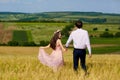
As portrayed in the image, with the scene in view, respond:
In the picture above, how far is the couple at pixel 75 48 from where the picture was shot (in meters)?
10.9

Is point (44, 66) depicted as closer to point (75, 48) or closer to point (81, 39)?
point (75, 48)

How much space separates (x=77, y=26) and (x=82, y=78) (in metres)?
3.34

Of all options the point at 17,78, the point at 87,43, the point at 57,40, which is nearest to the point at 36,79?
the point at 17,78

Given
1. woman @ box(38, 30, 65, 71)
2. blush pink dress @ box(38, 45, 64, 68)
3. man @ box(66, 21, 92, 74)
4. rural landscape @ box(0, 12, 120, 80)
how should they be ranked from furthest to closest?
blush pink dress @ box(38, 45, 64, 68) < woman @ box(38, 30, 65, 71) < man @ box(66, 21, 92, 74) < rural landscape @ box(0, 12, 120, 80)

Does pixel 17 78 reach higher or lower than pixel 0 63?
higher

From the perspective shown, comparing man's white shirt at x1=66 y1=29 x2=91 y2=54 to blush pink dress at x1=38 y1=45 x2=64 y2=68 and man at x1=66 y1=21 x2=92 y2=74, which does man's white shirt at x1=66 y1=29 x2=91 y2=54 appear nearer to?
man at x1=66 y1=21 x2=92 y2=74

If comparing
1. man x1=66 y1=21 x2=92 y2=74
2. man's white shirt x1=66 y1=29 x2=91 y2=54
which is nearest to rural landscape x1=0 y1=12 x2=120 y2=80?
man x1=66 y1=21 x2=92 y2=74

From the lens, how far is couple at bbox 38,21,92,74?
35.9 ft

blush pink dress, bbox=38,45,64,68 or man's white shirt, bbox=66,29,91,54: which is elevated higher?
man's white shirt, bbox=66,29,91,54

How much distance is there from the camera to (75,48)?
11094mm

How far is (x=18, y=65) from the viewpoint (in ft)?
42.4

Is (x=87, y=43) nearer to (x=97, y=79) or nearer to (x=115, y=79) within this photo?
(x=115, y=79)

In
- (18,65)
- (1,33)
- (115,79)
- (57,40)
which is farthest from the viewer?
(1,33)

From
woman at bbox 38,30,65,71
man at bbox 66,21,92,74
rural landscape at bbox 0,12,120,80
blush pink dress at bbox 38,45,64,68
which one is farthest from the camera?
blush pink dress at bbox 38,45,64,68
